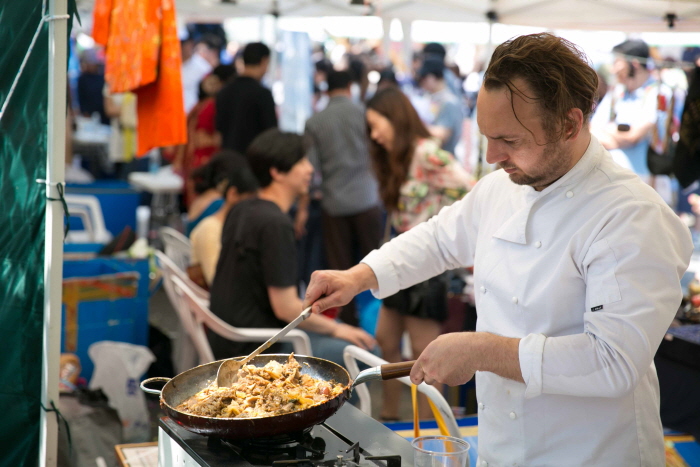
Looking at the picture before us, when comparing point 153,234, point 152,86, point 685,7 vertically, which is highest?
point 685,7

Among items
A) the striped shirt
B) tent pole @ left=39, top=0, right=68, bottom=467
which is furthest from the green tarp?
the striped shirt

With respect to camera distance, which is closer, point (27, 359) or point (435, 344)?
point (435, 344)

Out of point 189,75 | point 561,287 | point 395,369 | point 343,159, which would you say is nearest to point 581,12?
point 343,159

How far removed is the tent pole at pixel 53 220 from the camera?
6.88 ft

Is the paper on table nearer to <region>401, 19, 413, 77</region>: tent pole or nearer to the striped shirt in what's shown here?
the striped shirt

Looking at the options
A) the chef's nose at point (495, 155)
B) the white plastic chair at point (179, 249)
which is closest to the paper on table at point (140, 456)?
the chef's nose at point (495, 155)

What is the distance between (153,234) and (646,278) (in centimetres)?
645

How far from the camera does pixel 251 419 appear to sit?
146 centimetres

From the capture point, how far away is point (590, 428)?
1558 millimetres

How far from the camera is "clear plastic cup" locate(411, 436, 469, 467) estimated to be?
1.36m

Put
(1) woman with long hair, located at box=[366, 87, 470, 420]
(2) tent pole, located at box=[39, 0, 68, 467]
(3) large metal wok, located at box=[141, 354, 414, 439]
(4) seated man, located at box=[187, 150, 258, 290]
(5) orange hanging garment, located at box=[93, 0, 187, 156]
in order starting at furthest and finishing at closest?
(4) seated man, located at box=[187, 150, 258, 290] → (1) woman with long hair, located at box=[366, 87, 470, 420] → (5) orange hanging garment, located at box=[93, 0, 187, 156] → (2) tent pole, located at box=[39, 0, 68, 467] → (3) large metal wok, located at box=[141, 354, 414, 439]

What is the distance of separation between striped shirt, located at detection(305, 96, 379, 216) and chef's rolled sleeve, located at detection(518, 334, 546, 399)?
378 cm

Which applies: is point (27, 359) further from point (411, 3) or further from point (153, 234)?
point (153, 234)

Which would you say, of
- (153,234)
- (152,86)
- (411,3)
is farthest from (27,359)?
(153,234)
